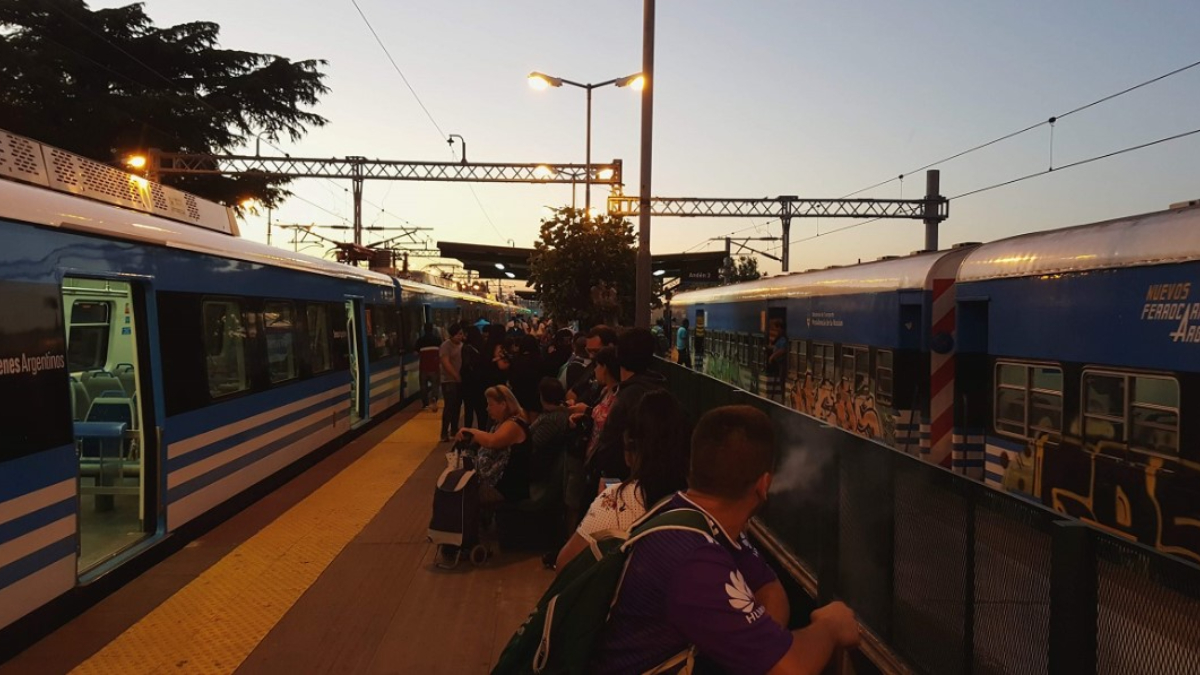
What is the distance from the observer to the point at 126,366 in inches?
336

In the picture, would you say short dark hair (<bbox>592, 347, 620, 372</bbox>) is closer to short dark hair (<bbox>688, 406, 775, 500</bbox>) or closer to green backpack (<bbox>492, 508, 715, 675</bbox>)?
short dark hair (<bbox>688, 406, 775, 500</bbox>)

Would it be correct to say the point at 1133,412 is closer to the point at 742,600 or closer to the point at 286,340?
the point at 742,600

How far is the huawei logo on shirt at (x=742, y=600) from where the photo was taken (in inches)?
77.7

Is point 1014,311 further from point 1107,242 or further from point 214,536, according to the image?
point 214,536

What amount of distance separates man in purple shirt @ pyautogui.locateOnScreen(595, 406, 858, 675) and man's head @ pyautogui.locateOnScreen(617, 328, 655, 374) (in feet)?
11.5

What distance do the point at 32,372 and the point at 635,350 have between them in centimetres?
362

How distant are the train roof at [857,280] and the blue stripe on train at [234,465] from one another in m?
7.56

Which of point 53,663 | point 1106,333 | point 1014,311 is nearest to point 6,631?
point 53,663

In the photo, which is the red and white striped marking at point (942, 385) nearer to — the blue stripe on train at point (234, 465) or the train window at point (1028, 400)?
the train window at point (1028, 400)

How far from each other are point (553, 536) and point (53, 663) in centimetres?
367

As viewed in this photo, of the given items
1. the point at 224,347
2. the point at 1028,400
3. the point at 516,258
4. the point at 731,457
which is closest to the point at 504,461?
the point at 224,347

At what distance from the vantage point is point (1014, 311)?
8.32 metres

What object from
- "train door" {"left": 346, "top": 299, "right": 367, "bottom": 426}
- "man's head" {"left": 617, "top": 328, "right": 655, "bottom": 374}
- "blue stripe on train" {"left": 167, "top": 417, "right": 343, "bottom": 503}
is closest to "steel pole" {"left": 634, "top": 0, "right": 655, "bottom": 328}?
"train door" {"left": 346, "top": 299, "right": 367, "bottom": 426}

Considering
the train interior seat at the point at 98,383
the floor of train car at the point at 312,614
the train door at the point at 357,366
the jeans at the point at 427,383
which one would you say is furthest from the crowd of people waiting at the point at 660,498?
the jeans at the point at 427,383
